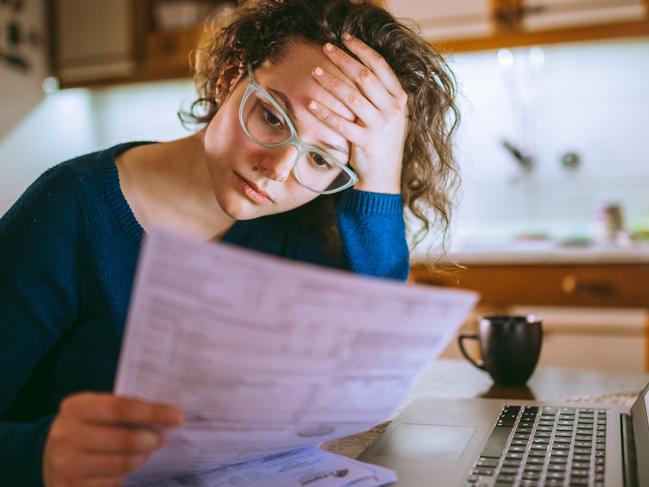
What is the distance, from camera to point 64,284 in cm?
87

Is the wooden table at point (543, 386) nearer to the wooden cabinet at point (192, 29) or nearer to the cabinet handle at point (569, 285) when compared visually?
the cabinet handle at point (569, 285)

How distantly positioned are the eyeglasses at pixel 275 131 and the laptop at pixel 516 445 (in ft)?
1.07

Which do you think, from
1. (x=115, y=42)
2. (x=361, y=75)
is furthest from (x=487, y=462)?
(x=115, y=42)

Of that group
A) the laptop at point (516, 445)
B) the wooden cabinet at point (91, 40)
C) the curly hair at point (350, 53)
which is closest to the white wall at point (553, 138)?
the wooden cabinet at point (91, 40)

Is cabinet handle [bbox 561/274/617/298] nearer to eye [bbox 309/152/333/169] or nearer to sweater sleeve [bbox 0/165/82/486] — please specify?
eye [bbox 309/152/333/169]

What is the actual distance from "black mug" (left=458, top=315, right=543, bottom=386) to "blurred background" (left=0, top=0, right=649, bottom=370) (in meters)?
1.18

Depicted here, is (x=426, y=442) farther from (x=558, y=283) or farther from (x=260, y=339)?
(x=558, y=283)

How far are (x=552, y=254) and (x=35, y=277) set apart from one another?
1873 mm

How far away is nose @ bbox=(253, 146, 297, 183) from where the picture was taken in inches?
35.3

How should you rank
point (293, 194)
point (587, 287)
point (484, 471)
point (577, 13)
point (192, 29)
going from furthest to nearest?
point (192, 29)
point (577, 13)
point (587, 287)
point (293, 194)
point (484, 471)

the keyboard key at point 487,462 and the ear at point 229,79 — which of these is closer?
the keyboard key at point 487,462

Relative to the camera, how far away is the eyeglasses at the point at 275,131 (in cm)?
89

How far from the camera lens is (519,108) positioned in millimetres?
2996

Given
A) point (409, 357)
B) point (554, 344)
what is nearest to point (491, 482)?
point (409, 357)
